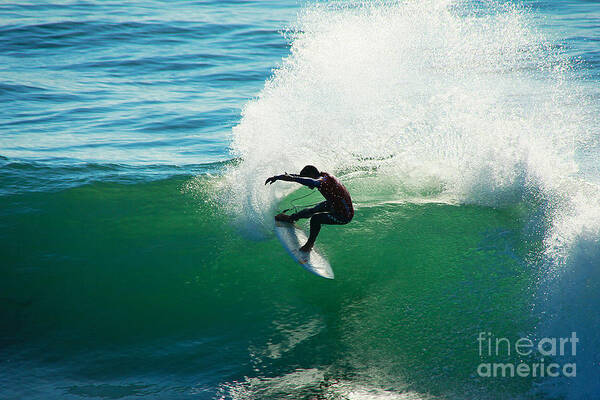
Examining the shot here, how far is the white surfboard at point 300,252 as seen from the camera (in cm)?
632

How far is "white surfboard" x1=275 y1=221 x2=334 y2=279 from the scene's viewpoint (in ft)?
20.7

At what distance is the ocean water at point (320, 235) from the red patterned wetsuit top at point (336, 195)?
3.45ft

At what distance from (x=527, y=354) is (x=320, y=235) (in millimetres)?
2898

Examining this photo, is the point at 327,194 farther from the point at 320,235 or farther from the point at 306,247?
the point at 320,235

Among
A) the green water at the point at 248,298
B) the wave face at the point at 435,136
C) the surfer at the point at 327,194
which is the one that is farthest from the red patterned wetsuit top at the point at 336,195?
the wave face at the point at 435,136

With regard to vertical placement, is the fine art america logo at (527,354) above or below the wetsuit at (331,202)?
below

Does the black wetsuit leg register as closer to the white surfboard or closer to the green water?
the white surfboard

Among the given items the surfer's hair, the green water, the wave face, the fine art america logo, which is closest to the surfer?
the surfer's hair

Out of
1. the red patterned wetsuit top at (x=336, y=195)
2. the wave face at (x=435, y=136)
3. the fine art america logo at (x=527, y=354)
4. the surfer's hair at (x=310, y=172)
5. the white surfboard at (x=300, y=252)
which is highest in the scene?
the wave face at (x=435, y=136)

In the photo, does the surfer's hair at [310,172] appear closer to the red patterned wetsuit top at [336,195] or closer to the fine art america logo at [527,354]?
the red patterned wetsuit top at [336,195]

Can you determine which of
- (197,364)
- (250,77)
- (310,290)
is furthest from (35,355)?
(250,77)

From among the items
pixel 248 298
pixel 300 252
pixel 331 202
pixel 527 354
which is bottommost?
pixel 527 354

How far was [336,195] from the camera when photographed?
6062 mm

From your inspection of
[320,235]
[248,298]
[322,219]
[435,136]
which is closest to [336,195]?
[322,219]
